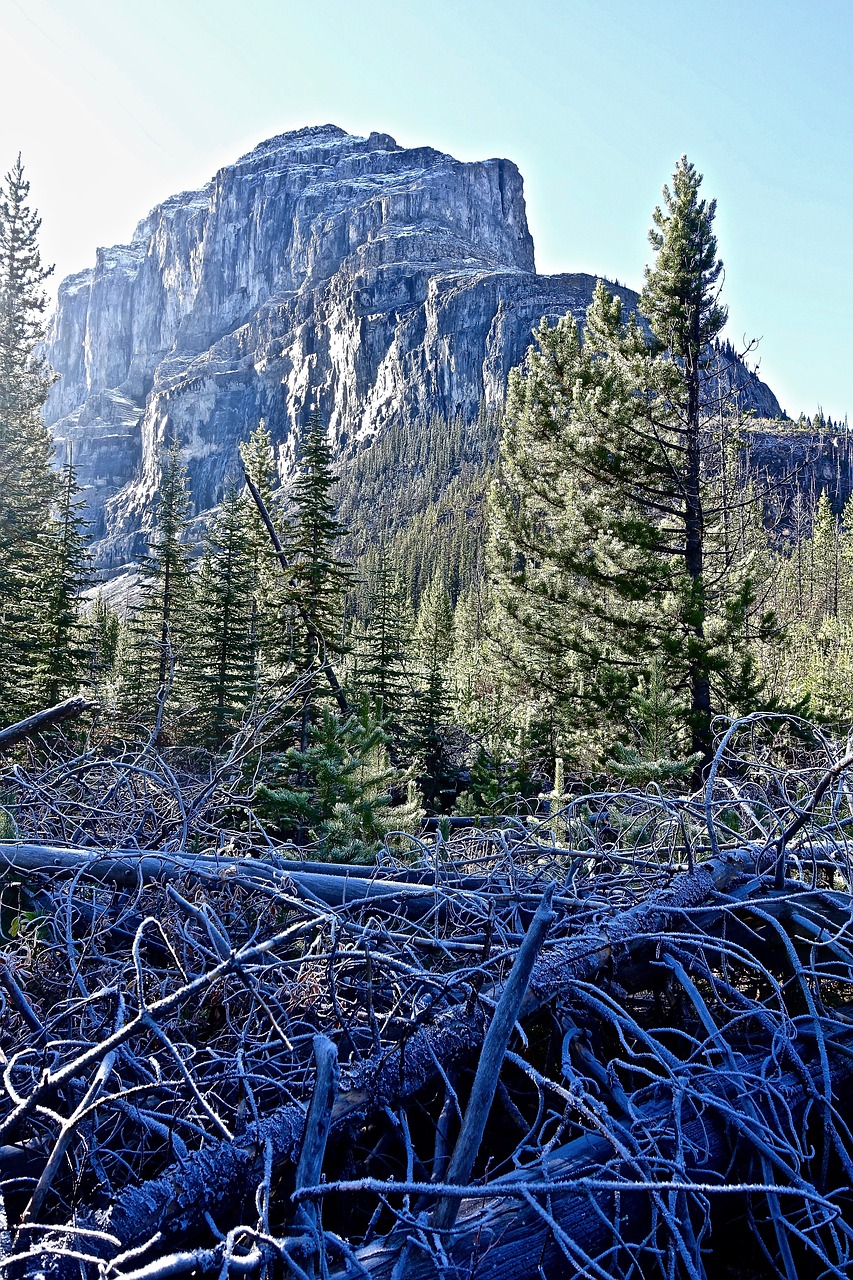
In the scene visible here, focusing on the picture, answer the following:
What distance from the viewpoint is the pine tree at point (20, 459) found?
1936 cm

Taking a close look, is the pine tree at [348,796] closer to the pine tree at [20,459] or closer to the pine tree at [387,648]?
the pine tree at [387,648]

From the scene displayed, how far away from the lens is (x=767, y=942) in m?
2.55

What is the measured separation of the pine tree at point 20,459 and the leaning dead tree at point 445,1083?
62.5 ft

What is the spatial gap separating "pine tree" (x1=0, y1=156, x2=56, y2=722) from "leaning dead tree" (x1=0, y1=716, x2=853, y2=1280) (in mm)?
19056

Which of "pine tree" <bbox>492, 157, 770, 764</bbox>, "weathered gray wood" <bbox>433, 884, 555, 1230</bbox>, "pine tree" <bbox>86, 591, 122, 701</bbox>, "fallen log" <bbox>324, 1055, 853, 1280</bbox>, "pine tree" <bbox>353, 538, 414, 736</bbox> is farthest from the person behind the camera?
"pine tree" <bbox>86, 591, 122, 701</bbox>

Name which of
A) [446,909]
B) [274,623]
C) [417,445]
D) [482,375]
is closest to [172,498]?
[274,623]

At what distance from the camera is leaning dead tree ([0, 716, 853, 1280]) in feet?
4.19

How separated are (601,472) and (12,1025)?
11.2 meters

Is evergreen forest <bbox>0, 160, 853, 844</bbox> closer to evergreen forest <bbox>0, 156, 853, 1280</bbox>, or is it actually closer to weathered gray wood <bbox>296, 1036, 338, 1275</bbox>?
evergreen forest <bbox>0, 156, 853, 1280</bbox>

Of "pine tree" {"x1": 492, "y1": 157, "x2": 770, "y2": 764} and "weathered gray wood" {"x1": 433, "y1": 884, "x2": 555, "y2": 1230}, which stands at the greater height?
"pine tree" {"x1": 492, "y1": 157, "x2": 770, "y2": 764}

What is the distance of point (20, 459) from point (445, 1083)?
73.3 ft

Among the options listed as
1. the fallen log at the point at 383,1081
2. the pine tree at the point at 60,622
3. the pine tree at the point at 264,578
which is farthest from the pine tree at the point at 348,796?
the pine tree at the point at 60,622

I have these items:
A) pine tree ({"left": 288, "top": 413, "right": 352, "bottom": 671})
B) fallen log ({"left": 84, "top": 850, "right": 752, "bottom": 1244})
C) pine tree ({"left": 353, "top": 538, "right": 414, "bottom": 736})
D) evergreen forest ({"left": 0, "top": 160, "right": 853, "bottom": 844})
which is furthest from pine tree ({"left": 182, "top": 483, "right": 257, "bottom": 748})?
fallen log ({"left": 84, "top": 850, "right": 752, "bottom": 1244})

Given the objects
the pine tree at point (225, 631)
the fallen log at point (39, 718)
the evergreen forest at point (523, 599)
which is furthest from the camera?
the pine tree at point (225, 631)
